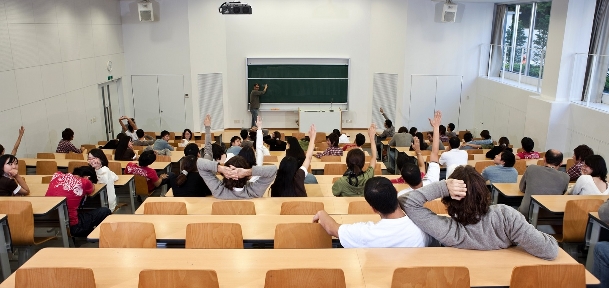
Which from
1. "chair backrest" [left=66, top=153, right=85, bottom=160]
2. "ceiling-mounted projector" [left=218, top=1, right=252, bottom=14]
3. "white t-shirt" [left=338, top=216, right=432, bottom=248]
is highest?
"ceiling-mounted projector" [left=218, top=1, right=252, bottom=14]

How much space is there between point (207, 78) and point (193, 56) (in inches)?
29.9

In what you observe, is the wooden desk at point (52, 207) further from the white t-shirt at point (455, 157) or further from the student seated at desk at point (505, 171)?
the white t-shirt at point (455, 157)

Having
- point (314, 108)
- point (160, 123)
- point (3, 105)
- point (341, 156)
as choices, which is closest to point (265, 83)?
point (314, 108)

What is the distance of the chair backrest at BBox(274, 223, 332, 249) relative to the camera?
3613mm

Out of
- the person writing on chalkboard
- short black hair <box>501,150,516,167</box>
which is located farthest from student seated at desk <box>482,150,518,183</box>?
the person writing on chalkboard

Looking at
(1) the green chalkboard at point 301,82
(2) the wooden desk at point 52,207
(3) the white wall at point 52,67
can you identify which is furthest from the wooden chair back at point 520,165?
(3) the white wall at point 52,67

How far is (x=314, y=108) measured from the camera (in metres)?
14.0

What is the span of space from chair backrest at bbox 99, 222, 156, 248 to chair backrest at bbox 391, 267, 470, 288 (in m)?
2.05

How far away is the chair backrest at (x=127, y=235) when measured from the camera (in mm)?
3689

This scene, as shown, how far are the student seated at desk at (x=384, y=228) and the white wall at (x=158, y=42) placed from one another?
1082 centimetres

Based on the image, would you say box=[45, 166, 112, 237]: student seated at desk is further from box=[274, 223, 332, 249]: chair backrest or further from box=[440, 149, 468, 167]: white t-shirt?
box=[440, 149, 468, 167]: white t-shirt

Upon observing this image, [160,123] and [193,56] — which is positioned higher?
[193,56]

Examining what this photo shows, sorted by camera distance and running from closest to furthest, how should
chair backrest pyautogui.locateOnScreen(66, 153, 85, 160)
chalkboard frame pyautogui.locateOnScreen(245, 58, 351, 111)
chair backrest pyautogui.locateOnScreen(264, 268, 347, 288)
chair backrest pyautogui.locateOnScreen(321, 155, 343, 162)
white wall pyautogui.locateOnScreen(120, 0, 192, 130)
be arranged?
chair backrest pyautogui.locateOnScreen(264, 268, 347, 288), chair backrest pyautogui.locateOnScreen(321, 155, 343, 162), chair backrest pyautogui.locateOnScreen(66, 153, 85, 160), white wall pyautogui.locateOnScreen(120, 0, 192, 130), chalkboard frame pyautogui.locateOnScreen(245, 58, 351, 111)

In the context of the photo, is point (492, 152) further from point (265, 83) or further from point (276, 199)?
point (265, 83)
